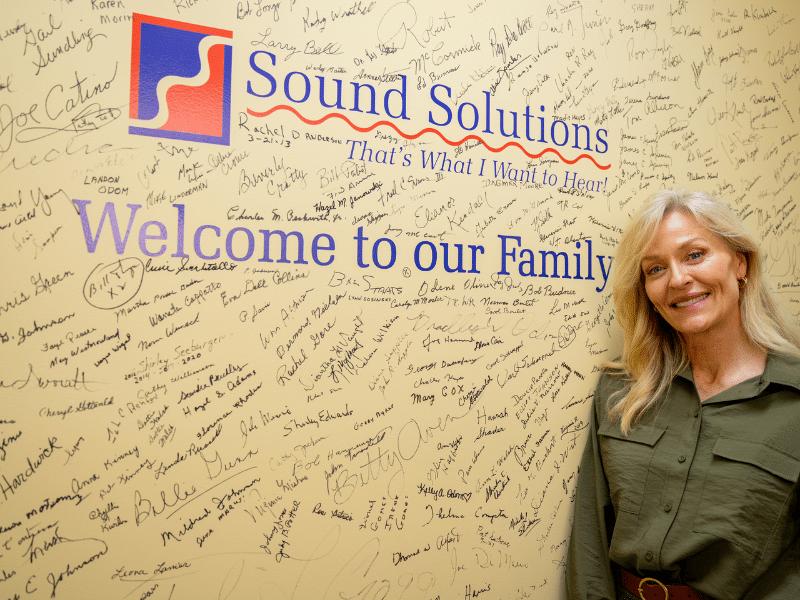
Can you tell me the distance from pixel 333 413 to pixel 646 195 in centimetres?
121

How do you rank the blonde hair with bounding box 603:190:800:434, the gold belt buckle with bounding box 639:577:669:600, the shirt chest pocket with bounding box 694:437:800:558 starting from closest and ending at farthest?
the shirt chest pocket with bounding box 694:437:800:558, the gold belt buckle with bounding box 639:577:669:600, the blonde hair with bounding box 603:190:800:434

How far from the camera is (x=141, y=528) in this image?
1.20 meters

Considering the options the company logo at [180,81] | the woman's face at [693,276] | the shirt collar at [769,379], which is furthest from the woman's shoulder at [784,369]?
the company logo at [180,81]

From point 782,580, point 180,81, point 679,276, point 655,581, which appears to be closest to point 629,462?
point 655,581

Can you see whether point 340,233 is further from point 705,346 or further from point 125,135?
point 705,346

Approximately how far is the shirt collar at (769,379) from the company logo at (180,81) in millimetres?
1442

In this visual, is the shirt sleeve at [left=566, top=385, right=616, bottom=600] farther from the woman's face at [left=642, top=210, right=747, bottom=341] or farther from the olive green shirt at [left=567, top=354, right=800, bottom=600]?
the woman's face at [left=642, top=210, right=747, bottom=341]

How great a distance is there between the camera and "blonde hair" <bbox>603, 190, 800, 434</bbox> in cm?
139

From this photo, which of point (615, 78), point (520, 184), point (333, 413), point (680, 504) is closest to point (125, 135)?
point (333, 413)

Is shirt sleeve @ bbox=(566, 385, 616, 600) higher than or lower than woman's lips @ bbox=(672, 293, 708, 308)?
lower

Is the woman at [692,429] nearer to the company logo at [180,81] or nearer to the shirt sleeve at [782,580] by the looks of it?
the shirt sleeve at [782,580]

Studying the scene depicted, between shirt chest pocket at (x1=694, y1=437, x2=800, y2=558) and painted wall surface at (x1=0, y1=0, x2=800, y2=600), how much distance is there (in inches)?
15.9

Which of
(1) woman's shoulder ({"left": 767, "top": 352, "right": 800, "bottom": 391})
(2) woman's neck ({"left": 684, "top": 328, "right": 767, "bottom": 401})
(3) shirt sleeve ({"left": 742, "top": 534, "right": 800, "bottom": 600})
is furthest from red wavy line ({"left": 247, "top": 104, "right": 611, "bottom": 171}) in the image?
(3) shirt sleeve ({"left": 742, "top": 534, "right": 800, "bottom": 600})

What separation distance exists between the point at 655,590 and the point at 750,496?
0.35m
